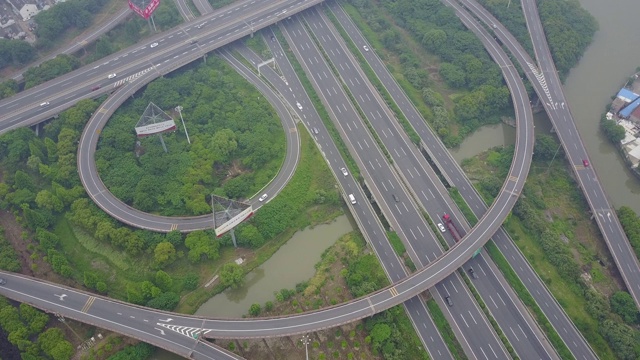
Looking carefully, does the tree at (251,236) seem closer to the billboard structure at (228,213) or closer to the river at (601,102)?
the billboard structure at (228,213)

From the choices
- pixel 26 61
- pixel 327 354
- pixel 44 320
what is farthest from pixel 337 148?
pixel 26 61

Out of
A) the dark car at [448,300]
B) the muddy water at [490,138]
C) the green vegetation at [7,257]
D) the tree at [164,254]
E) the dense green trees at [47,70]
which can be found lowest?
the dark car at [448,300]

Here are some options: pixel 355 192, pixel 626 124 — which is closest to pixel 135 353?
pixel 355 192

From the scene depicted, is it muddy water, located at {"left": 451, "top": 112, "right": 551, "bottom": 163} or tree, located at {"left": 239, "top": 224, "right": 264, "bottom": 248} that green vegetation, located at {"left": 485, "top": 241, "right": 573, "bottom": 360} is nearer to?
muddy water, located at {"left": 451, "top": 112, "right": 551, "bottom": 163}

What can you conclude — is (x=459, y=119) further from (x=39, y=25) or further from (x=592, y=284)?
(x=39, y=25)

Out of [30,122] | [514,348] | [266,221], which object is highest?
[30,122]

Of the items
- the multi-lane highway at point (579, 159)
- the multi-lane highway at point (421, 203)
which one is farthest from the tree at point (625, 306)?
the multi-lane highway at point (421, 203)
